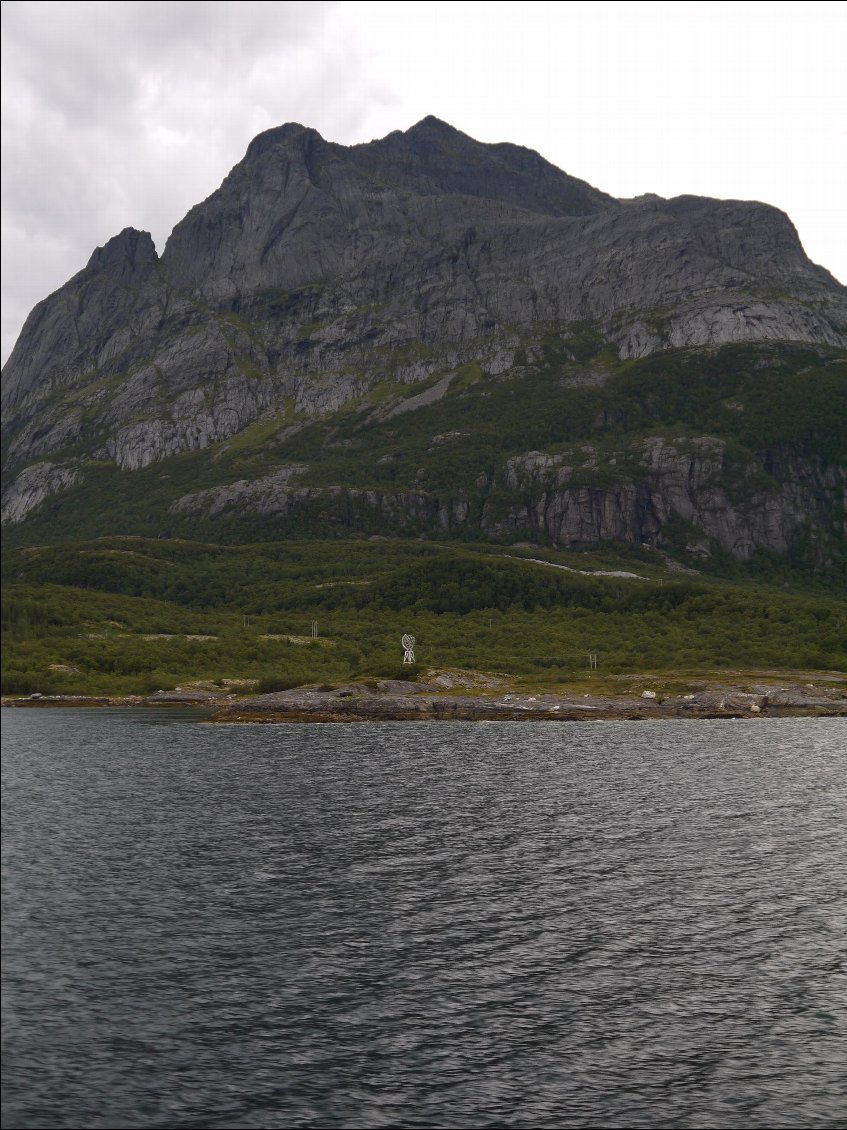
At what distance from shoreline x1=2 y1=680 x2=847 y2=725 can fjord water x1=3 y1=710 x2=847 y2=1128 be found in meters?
64.7

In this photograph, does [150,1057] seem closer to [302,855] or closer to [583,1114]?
[583,1114]

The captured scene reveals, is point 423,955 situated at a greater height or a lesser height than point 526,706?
lesser

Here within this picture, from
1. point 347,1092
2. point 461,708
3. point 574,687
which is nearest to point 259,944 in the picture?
point 347,1092

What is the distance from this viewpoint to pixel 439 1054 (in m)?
29.9

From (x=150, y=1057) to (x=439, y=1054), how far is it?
8.59 meters

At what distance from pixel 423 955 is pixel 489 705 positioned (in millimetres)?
109593

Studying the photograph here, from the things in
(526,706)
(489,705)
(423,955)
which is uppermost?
(489,705)

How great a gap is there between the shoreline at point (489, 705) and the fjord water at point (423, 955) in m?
64.7

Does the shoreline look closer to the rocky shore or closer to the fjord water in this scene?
the rocky shore

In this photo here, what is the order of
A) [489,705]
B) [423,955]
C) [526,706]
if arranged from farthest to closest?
[489,705] → [526,706] → [423,955]

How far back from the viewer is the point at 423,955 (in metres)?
39.0

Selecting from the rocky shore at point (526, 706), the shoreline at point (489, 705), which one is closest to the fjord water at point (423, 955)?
the shoreline at point (489, 705)

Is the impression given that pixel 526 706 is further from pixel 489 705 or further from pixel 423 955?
pixel 423 955

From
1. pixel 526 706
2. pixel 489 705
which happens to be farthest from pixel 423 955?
pixel 526 706
